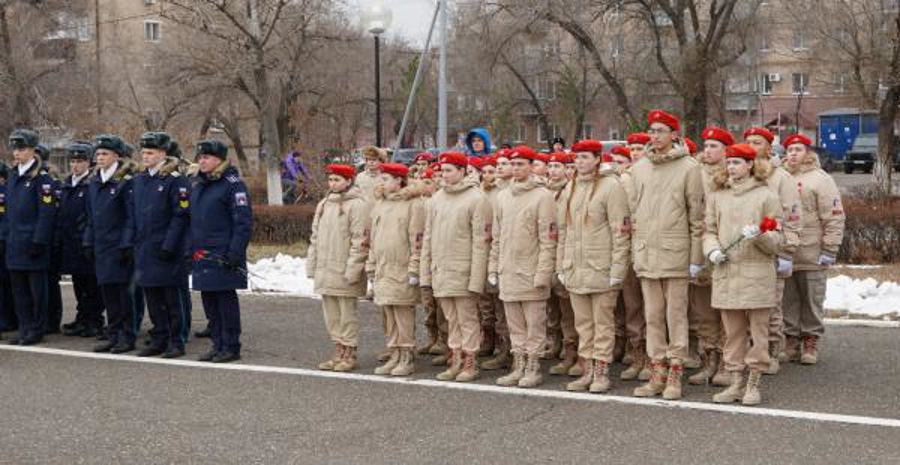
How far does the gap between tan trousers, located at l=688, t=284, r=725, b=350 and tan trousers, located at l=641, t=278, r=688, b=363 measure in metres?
0.68

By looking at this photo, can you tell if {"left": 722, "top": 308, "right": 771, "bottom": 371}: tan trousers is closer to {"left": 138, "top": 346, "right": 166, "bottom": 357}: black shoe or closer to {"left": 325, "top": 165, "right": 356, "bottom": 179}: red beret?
{"left": 325, "top": 165, "right": 356, "bottom": 179}: red beret

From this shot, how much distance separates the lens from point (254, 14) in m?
24.8

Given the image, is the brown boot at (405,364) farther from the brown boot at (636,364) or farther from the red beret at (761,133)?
Answer: the red beret at (761,133)

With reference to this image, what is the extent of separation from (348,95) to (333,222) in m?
29.9

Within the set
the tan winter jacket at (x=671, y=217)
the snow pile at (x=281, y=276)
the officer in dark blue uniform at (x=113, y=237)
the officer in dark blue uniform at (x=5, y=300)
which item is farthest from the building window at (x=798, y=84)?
the tan winter jacket at (x=671, y=217)

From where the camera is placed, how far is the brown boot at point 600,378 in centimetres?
865

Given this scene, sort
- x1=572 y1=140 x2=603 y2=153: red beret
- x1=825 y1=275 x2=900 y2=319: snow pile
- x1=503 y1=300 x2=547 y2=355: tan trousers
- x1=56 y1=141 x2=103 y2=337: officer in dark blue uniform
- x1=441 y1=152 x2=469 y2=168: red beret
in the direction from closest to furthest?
x1=572 y1=140 x2=603 y2=153: red beret, x1=503 y1=300 x2=547 y2=355: tan trousers, x1=441 y1=152 x2=469 y2=168: red beret, x1=56 y1=141 x2=103 y2=337: officer in dark blue uniform, x1=825 y1=275 x2=900 y2=319: snow pile

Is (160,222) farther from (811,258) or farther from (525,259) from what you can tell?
(811,258)

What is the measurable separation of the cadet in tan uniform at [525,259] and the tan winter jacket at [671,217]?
83cm

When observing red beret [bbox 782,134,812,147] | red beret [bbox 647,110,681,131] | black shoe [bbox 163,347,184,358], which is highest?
red beret [bbox 647,110,681,131]

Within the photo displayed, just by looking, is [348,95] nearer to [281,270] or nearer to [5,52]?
[5,52]

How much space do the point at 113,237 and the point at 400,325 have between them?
3.32m

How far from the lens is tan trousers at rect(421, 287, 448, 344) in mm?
10578

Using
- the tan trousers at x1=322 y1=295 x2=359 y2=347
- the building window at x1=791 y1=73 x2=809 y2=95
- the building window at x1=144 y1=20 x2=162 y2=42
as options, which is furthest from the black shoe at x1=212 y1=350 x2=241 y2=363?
the building window at x1=791 y1=73 x2=809 y2=95
